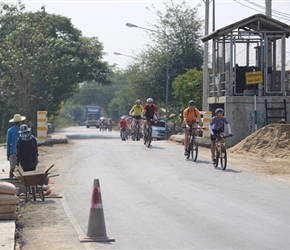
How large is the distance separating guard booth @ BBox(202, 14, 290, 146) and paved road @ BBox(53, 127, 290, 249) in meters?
6.05

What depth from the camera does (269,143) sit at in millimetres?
26016

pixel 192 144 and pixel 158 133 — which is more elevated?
pixel 192 144

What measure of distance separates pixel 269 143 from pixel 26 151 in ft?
37.7

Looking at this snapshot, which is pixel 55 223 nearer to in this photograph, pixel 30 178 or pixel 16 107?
pixel 30 178

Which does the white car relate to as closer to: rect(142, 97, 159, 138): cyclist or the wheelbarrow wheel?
rect(142, 97, 159, 138): cyclist

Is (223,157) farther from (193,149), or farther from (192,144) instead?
(193,149)

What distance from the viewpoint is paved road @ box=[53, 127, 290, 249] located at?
11234 millimetres

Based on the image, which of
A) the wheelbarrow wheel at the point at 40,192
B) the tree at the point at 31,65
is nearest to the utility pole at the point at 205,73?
the tree at the point at 31,65

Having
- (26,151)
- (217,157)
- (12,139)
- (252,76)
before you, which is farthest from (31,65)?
(26,151)

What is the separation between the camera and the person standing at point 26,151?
655 inches

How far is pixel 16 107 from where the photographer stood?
52938 millimetres

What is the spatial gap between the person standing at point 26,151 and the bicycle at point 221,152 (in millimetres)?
6161

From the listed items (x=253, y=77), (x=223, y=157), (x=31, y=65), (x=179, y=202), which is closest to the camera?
(x=179, y=202)

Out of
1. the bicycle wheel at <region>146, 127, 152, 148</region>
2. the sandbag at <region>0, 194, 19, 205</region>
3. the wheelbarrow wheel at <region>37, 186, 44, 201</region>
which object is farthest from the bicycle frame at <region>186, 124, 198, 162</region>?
the sandbag at <region>0, 194, 19, 205</region>
